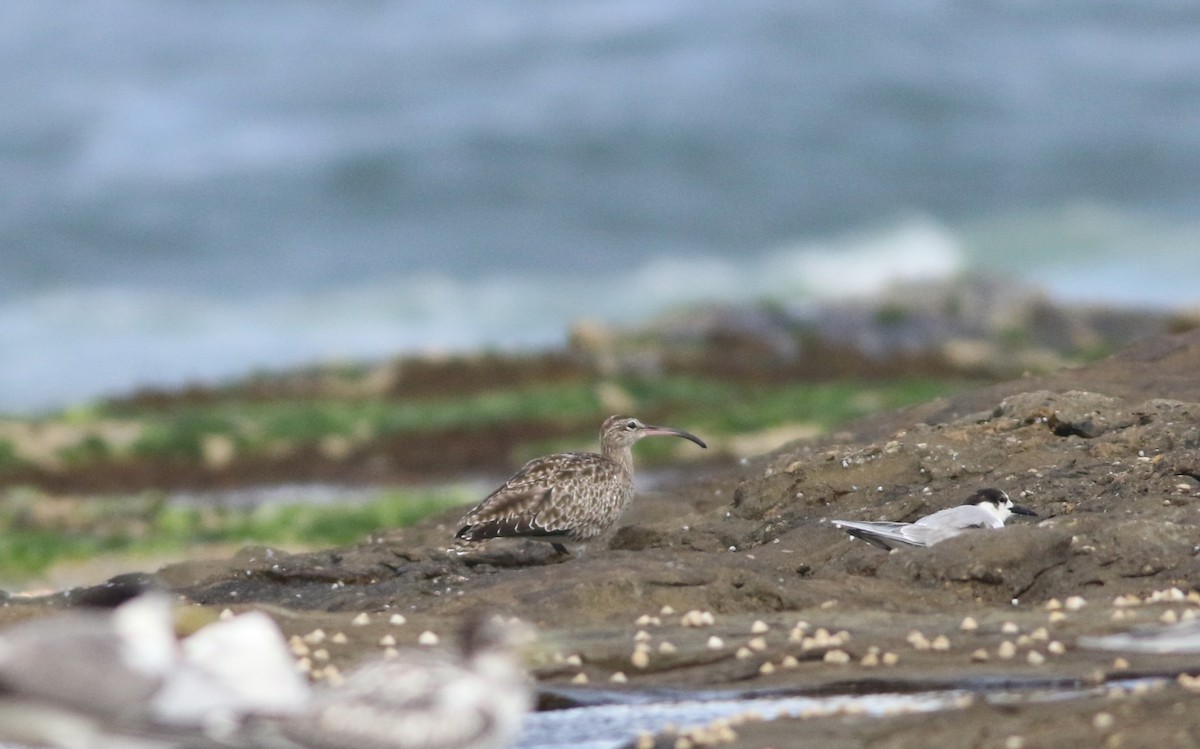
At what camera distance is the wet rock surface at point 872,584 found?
8617 mm

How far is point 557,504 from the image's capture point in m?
12.5

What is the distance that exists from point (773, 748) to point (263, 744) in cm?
198

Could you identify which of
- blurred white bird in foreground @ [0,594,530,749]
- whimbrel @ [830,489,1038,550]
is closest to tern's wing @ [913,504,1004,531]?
whimbrel @ [830,489,1038,550]

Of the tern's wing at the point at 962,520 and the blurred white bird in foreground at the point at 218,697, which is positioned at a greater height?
the tern's wing at the point at 962,520

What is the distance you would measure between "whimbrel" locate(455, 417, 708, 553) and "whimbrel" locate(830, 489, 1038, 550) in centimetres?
205

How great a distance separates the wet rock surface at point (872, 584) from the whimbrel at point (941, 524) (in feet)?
0.39

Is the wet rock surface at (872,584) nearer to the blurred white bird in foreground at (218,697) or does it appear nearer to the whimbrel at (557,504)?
the whimbrel at (557,504)

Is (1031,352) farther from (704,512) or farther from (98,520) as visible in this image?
(704,512)

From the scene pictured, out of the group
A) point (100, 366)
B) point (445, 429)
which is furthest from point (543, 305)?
point (445, 429)

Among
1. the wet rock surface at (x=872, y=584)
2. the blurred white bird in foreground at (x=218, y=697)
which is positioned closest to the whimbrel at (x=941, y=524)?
the wet rock surface at (x=872, y=584)

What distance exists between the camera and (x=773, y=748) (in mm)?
7488

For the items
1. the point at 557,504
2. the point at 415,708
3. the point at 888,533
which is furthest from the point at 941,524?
the point at 415,708

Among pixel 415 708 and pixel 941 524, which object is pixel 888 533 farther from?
pixel 415 708

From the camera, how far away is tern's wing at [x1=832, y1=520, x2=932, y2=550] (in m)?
10.9
